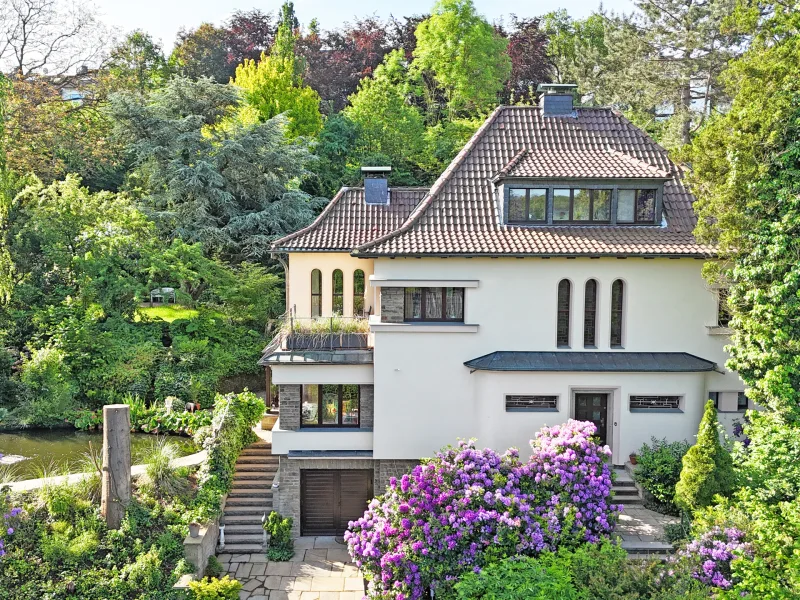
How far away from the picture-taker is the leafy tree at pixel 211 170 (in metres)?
30.3

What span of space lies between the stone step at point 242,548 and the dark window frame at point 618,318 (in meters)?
11.3

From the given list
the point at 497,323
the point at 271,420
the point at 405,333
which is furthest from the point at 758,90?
the point at 271,420

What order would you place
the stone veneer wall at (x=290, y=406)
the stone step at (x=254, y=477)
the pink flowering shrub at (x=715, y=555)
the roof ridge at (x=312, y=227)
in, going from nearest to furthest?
the pink flowering shrub at (x=715, y=555) < the stone veneer wall at (x=290, y=406) < the stone step at (x=254, y=477) < the roof ridge at (x=312, y=227)

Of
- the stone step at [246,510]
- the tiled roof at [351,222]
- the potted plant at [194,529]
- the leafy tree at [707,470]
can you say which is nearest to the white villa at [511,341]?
the stone step at [246,510]

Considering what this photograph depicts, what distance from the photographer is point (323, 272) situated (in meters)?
20.7

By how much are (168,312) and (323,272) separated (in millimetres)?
14057

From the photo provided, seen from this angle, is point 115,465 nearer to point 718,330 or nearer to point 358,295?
point 358,295

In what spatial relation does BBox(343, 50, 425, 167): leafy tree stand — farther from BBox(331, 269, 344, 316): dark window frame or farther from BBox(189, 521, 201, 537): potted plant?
BBox(189, 521, 201, 537): potted plant

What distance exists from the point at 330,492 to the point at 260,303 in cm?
1349

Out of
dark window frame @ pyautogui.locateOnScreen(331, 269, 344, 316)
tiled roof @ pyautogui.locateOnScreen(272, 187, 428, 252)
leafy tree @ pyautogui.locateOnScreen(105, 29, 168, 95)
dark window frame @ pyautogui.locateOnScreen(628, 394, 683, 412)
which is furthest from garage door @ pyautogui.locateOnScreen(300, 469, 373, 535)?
leafy tree @ pyautogui.locateOnScreen(105, 29, 168, 95)

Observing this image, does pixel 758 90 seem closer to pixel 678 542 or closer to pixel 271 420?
pixel 678 542

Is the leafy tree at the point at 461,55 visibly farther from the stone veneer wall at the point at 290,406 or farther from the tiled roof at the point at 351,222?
the stone veneer wall at the point at 290,406

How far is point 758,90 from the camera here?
48.9 ft

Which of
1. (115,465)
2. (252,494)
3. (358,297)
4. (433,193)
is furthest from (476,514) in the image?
(358,297)
